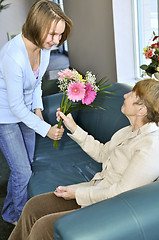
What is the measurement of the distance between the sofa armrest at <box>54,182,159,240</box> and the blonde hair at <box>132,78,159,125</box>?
0.42m

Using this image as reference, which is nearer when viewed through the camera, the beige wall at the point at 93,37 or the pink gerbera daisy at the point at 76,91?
the pink gerbera daisy at the point at 76,91

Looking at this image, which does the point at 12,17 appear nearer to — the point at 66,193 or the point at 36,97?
the point at 36,97

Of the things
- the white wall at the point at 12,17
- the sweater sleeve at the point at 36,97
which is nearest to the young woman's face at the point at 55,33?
the sweater sleeve at the point at 36,97

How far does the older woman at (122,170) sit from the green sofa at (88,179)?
11 cm

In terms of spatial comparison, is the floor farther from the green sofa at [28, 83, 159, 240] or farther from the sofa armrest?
the sofa armrest

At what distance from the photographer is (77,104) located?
105 inches

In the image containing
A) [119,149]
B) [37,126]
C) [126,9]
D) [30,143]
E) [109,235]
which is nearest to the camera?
[109,235]

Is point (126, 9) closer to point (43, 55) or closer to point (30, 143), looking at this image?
point (43, 55)

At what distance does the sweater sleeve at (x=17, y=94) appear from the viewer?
1.86 m

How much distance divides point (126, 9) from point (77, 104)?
1013 mm

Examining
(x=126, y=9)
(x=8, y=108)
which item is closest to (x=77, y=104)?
(x=8, y=108)

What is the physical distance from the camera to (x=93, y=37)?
12.1ft

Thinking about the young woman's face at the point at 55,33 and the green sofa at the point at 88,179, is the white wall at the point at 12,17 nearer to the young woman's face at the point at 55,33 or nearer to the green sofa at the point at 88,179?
the green sofa at the point at 88,179

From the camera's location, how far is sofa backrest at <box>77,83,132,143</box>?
227 cm
